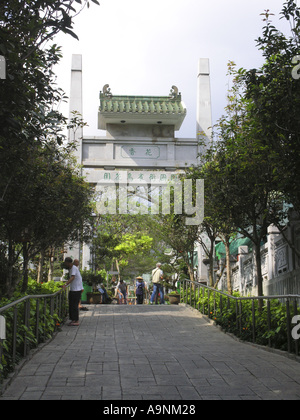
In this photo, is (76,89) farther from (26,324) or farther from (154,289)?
(26,324)

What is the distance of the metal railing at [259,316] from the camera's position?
8.97 m

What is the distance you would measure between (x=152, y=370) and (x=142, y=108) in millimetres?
22071

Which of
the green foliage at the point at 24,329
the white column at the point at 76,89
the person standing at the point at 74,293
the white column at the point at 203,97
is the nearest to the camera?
the green foliage at the point at 24,329

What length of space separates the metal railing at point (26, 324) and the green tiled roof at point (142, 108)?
16411mm

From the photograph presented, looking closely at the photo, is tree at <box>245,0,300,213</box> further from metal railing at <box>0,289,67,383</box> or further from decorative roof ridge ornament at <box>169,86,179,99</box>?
decorative roof ridge ornament at <box>169,86,179,99</box>

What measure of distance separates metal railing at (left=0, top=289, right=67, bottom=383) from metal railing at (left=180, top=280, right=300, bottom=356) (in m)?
3.97

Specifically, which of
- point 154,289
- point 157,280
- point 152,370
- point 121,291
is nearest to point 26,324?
point 152,370

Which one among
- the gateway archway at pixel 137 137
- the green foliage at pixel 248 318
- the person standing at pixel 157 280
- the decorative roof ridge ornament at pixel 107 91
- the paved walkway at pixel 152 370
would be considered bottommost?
the paved walkway at pixel 152 370

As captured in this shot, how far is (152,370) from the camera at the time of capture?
7504mm

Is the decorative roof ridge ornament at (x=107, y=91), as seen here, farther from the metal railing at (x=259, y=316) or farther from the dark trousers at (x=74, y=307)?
the dark trousers at (x=74, y=307)

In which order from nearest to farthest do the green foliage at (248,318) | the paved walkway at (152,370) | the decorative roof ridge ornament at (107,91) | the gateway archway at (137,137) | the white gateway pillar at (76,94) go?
the paved walkway at (152,370)
the green foliage at (248,318)
the gateway archway at (137,137)
the white gateway pillar at (76,94)
the decorative roof ridge ornament at (107,91)

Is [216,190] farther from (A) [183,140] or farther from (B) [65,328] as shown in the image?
(A) [183,140]

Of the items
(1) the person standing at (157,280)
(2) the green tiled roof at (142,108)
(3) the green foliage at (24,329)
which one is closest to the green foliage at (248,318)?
(3) the green foliage at (24,329)
